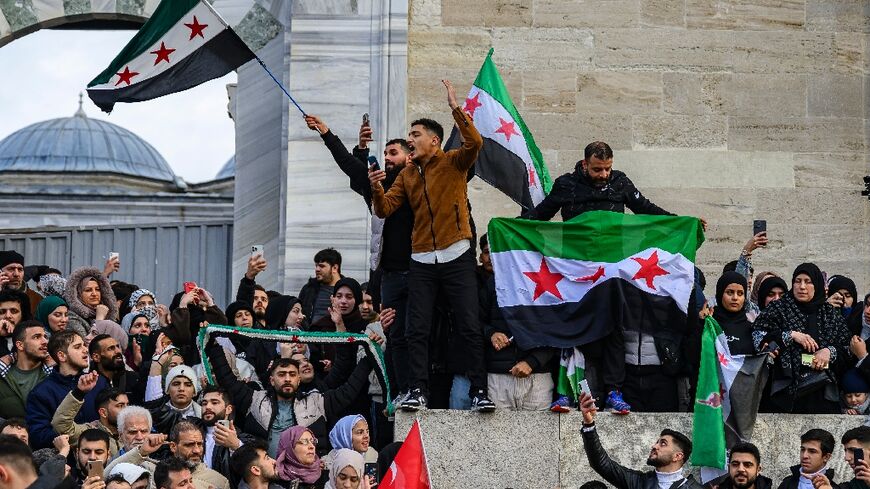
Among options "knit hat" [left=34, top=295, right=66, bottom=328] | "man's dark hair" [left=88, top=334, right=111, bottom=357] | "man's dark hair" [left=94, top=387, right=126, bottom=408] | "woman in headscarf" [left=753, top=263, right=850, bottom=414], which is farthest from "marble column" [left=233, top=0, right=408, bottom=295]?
"woman in headscarf" [left=753, top=263, right=850, bottom=414]

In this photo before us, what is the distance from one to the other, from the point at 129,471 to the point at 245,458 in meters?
0.86

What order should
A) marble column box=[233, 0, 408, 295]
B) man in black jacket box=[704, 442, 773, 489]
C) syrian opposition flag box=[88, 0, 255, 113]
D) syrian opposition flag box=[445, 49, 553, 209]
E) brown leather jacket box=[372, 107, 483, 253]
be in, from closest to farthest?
1. man in black jacket box=[704, 442, 773, 489]
2. brown leather jacket box=[372, 107, 483, 253]
3. syrian opposition flag box=[445, 49, 553, 209]
4. syrian opposition flag box=[88, 0, 255, 113]
5. marble column box=[233, 0, 408, 295]

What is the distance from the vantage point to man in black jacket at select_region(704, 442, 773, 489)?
13.3 meters

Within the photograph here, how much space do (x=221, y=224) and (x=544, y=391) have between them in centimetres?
707

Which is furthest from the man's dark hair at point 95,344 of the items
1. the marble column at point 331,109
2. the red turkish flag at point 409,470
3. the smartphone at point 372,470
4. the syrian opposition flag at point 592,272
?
the marble column at point 331,109

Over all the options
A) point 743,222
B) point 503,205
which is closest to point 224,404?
point 503,205

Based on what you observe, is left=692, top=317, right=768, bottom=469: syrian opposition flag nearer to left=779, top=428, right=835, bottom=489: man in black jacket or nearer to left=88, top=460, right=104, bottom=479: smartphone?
left=779, top=428, right=835, bottom=489: man in black jacket

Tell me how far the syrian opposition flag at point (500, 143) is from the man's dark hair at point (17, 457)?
7017mm

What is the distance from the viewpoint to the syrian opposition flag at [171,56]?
16734 millimetres

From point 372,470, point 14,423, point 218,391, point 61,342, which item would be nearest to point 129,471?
point 14,423

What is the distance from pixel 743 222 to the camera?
62.9ft

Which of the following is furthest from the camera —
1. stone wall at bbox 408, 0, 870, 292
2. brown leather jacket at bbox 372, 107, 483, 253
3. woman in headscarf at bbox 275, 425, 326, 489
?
stone wall at bbox 408, 0, 870, 292

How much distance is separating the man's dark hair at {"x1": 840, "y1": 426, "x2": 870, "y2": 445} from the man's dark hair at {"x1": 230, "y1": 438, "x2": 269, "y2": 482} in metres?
3.83

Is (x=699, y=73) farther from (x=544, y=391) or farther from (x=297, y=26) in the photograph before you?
(x=544, y=391)
